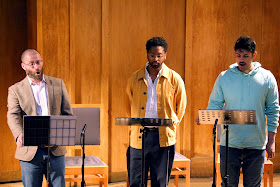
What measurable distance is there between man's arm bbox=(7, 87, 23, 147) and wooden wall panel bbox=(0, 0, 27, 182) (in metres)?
1.91

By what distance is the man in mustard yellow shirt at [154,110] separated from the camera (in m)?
3.75

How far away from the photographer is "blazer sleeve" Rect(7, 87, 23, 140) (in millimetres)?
3445

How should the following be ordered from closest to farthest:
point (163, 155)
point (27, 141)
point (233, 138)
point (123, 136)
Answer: point (27, 141) < point (233, 138) < point (163, 155) < point (123, 136)

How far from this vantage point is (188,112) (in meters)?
5.84

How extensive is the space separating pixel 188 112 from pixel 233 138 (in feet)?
7.58

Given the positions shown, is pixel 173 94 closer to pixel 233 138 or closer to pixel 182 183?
pixel 233 138

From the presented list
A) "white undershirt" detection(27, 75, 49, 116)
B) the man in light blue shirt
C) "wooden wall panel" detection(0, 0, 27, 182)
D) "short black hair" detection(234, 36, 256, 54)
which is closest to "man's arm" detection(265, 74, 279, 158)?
the man in light blue shirt

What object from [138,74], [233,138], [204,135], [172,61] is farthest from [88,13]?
[233,138]

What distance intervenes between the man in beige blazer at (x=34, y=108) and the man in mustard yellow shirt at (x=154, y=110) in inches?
24.6

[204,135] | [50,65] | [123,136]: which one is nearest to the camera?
[50,65]

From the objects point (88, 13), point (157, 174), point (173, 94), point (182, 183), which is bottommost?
point (182, 183)

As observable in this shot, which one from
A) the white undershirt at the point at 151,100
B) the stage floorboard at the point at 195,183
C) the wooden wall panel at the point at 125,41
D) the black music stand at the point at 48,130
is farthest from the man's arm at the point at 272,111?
the wooden wall panel at the point at 125,41

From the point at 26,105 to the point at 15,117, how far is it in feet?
0.41

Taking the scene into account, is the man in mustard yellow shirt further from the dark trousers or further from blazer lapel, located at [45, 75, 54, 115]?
blazer lapel, located at [45, 75, 54, 115]
